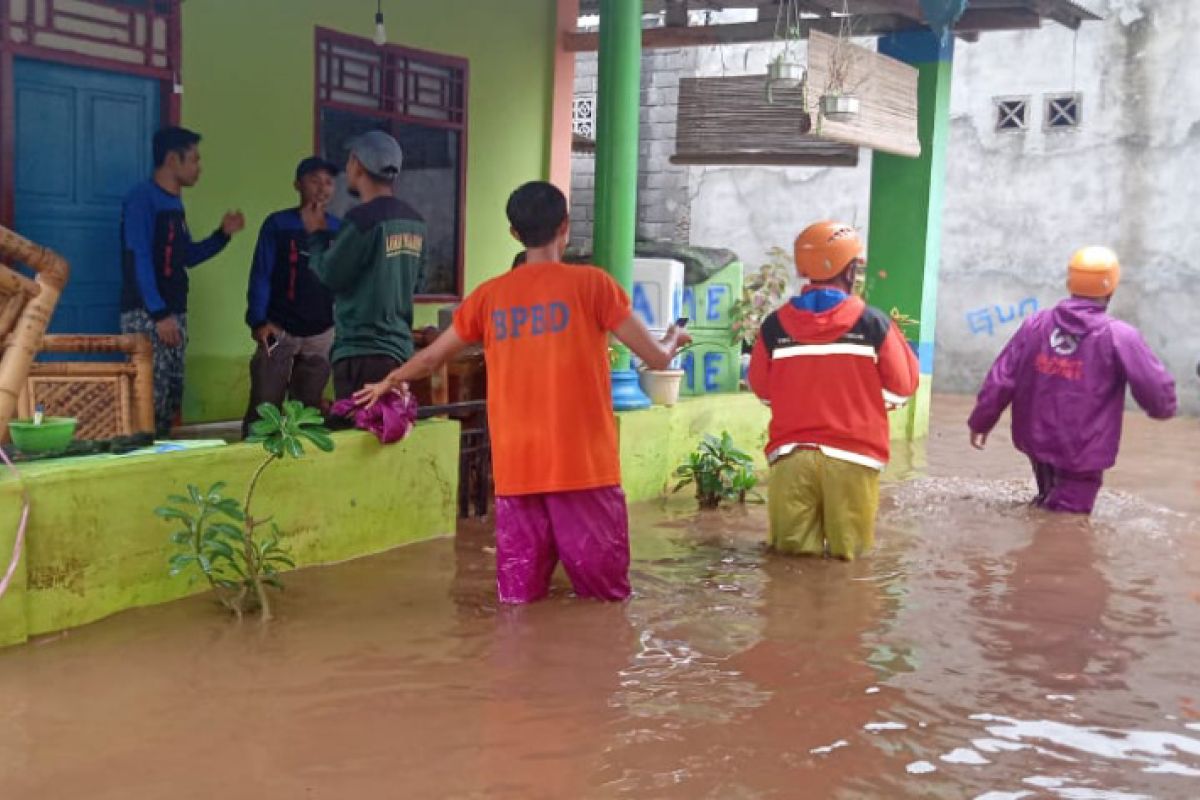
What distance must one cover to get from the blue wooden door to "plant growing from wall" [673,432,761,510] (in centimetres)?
356

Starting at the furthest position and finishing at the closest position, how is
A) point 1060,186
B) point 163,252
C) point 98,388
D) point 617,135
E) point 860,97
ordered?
point 1060,186, point 860,97, point 617,135, point 163,252, point 98,388

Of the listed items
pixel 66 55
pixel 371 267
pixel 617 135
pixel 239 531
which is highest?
pixel 66 55

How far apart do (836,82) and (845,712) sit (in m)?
5.56

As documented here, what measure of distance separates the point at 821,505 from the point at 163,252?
3822 millimetres

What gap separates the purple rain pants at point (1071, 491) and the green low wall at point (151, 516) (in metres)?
3.80

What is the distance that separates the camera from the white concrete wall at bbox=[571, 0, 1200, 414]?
556 inches

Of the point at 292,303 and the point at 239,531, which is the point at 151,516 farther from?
the point at 292,303

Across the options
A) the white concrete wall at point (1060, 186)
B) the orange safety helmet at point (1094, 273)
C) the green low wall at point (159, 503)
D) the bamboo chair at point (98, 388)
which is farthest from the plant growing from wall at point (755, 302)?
the white concrete wall at point (1060, 186)

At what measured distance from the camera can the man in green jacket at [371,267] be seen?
20.2 feet

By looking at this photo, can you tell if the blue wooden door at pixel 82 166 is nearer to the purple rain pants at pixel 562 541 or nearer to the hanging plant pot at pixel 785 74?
the purple rain pants at pixel 562 541

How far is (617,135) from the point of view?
25.5 feet

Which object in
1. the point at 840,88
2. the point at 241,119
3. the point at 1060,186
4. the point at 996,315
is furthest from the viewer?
the point at 996,315

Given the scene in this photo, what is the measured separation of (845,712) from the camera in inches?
169

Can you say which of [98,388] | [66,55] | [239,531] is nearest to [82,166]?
[66,55]
